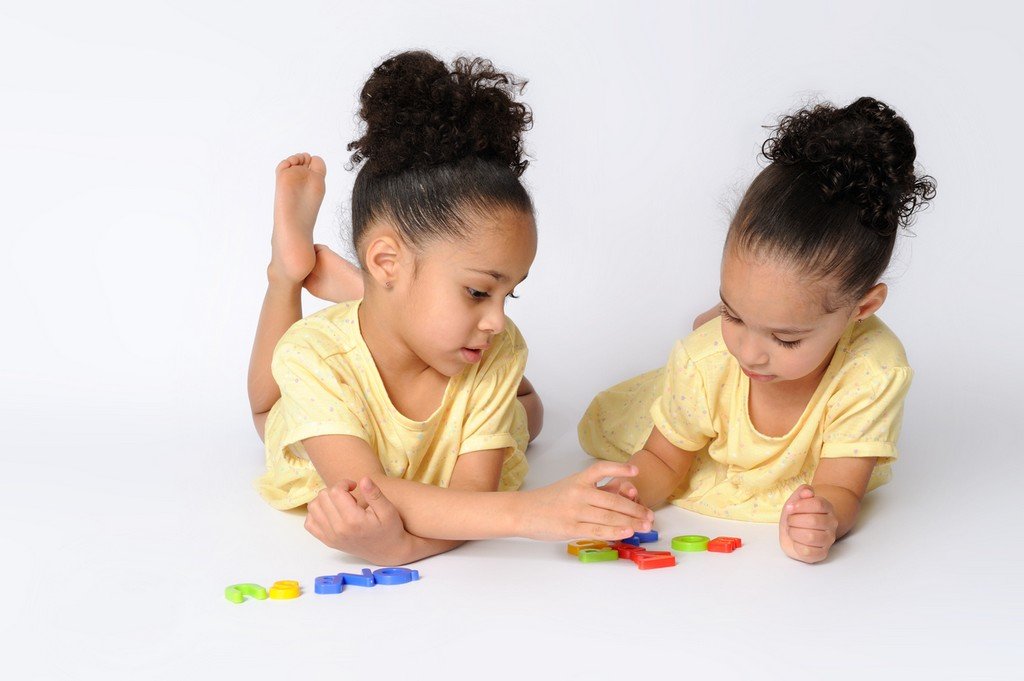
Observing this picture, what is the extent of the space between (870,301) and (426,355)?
3.32ft

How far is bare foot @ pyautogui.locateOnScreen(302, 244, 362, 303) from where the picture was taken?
11.2 feet

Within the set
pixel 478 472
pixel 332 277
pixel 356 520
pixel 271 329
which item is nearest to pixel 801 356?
pixel 478 472

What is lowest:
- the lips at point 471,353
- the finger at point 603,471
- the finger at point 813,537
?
the finger at point 813,537

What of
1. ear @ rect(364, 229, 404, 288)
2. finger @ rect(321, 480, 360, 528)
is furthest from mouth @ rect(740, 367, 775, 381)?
finger @ rect(321, 480, 360, 528)

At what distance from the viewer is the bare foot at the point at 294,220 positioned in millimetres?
3363

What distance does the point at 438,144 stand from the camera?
8.70ft

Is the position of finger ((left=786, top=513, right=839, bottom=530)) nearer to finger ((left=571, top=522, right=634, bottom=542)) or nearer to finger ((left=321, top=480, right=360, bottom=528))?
finger ((left=571, top=522, right=634, bottom=542))

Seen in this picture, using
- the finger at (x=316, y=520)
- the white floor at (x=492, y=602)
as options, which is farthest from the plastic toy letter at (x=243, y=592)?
the finger at (x=316, y=520)

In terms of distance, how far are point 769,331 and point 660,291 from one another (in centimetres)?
174

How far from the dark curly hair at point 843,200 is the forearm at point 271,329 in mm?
1343

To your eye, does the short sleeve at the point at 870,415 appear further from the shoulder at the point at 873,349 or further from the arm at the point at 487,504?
the arm at the point at 487,504

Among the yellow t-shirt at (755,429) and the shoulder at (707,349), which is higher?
the shoulder at (707,349)

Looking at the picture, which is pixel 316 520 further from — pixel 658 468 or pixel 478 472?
pixel 658 468

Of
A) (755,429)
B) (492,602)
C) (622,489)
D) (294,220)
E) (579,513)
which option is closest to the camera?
(492,602)
